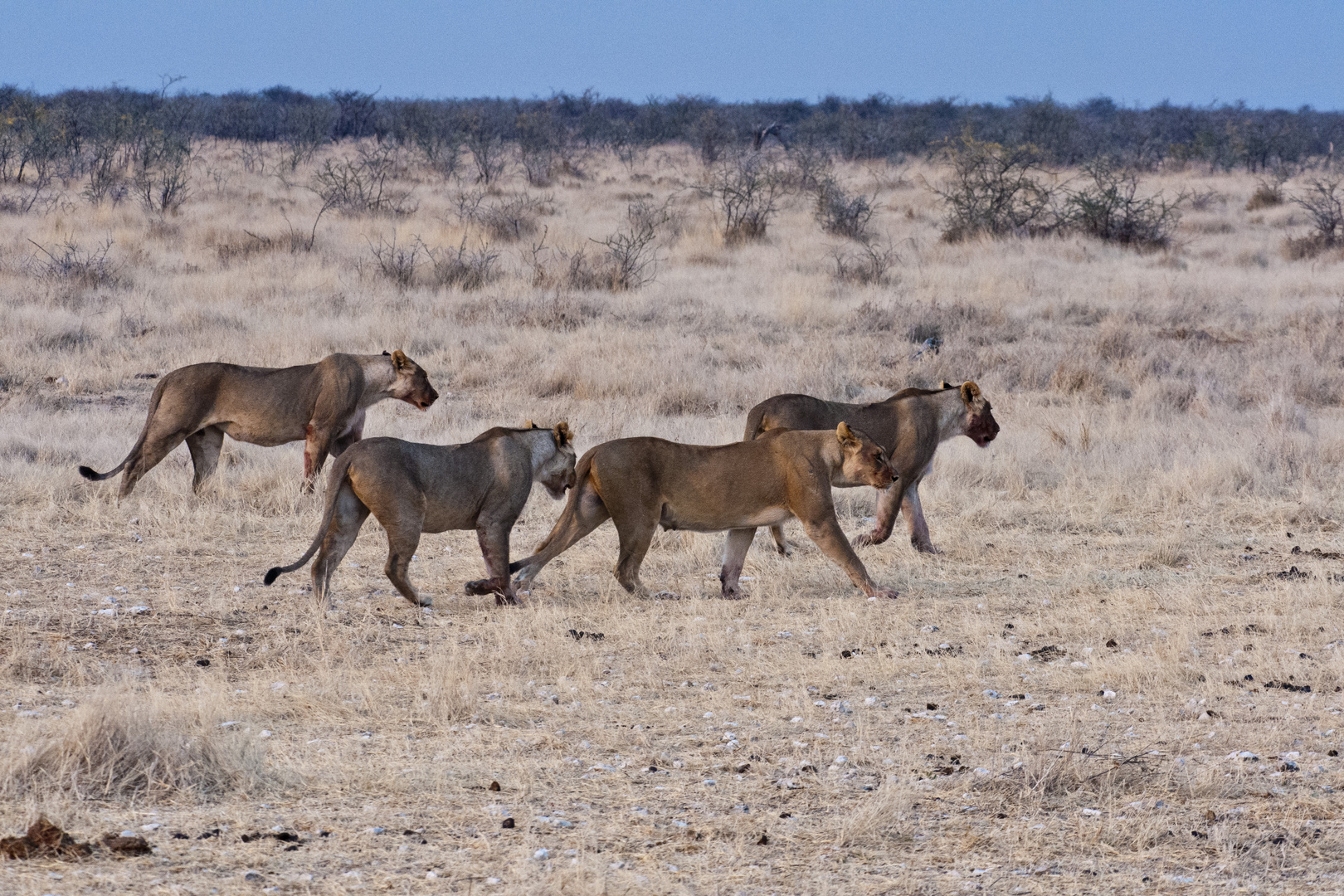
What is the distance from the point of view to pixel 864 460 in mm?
8609

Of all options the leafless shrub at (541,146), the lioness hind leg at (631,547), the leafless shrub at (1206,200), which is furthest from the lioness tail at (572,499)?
the leafless shrub at (541,146)

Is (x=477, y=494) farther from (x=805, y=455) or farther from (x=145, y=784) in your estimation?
(x=145, y=784)

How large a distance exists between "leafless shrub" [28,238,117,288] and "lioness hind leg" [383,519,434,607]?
13.6 metres

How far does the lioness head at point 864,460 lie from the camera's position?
8.58 meters

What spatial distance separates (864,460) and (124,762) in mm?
4763

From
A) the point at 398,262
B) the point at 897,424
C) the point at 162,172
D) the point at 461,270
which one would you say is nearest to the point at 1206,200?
the point at 461,270

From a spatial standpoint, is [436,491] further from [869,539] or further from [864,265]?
[864,265]

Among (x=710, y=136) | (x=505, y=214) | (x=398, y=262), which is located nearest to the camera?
(x=398, y=262)

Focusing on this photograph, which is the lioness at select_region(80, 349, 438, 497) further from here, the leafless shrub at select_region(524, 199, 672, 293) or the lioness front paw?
the leafless shrub at select_region(524, 199, 672, 293)

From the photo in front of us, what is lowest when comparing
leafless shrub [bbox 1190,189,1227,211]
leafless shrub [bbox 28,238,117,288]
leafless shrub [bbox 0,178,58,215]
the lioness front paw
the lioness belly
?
the lioness front paw

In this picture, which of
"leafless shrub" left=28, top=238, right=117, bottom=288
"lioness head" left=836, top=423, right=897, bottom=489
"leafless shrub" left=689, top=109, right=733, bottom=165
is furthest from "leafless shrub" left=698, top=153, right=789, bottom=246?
"lioness head" left=836, top=423, right=897, bottom=489

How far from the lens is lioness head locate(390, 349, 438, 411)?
1101 cm

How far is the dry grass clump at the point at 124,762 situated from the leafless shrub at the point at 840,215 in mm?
22352

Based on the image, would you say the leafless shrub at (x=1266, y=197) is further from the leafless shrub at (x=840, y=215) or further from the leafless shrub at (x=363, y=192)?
the leafless shrub at (x=363, y=192)
